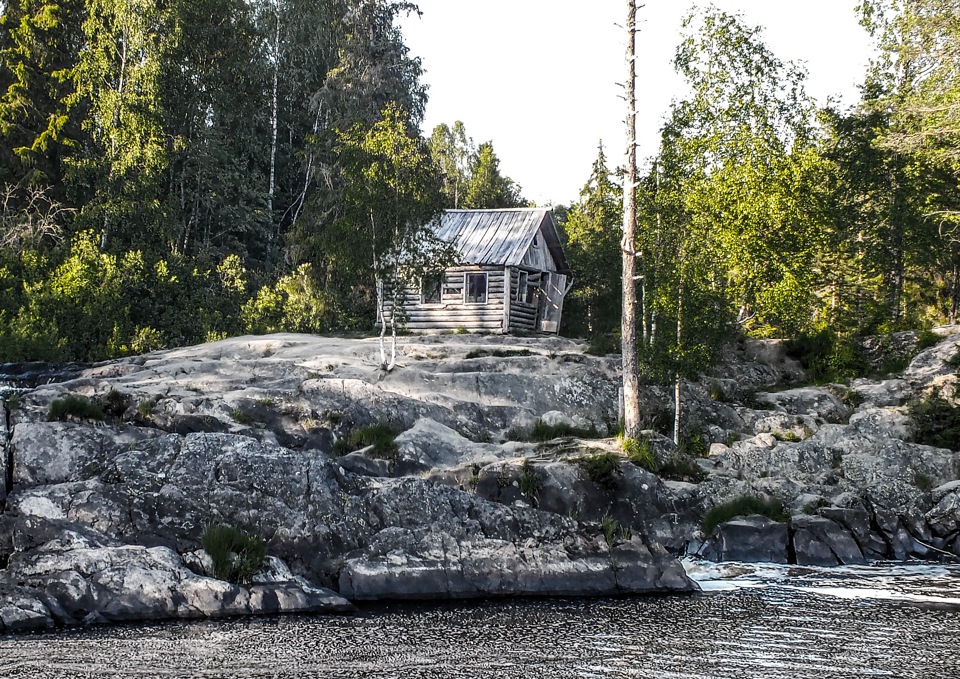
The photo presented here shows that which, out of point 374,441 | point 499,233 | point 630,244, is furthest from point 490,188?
point 374,441

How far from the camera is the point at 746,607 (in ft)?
Answer: 41.9

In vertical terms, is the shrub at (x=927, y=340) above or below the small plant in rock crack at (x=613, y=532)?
above

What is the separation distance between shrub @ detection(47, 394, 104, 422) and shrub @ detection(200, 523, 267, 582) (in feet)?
14.8

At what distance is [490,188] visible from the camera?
5653 cm

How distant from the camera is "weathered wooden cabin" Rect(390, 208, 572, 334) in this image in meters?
36.0

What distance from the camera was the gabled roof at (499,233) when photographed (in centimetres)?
3588

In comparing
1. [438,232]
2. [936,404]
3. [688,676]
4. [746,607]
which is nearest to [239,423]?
[746,607]

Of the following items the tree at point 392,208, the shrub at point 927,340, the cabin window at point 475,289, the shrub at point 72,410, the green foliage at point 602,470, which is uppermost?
the tree at point 392,208

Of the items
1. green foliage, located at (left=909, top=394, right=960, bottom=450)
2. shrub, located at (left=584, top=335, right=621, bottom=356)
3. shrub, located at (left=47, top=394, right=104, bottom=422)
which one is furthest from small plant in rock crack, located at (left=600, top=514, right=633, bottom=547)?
shrub, located at (left=584, top=335, right=621, bottom=356)

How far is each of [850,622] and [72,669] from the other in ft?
32.2

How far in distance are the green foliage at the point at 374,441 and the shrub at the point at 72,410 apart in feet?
17.0

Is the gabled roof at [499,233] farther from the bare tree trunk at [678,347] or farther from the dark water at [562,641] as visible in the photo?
the dark water at [562,641]

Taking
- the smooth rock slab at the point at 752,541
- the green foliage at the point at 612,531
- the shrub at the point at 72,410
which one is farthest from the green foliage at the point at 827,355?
the shrub at the point at 72,410

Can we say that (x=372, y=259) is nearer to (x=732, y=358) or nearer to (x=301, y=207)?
(x=732, y=358)
